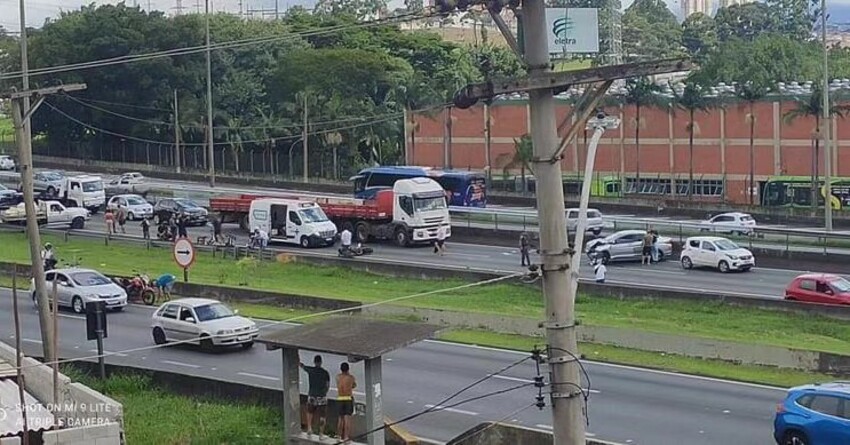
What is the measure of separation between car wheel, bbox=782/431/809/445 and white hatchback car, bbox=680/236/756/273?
24.4 metres

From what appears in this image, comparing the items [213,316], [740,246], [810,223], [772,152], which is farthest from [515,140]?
[213,316]

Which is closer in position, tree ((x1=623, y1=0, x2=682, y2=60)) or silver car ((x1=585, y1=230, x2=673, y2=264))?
silver car ((x1=585, y1=230, x2=673, y2=264))

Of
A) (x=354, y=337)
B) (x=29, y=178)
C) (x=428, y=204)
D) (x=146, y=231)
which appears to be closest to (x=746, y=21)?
(x=428, y=204)

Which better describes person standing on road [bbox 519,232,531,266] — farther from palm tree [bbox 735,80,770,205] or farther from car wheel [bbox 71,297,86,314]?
palm tree [bbox 735,80,770,205]

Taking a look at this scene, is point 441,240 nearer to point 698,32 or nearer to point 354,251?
point 354,251

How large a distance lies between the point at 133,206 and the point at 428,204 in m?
15.4

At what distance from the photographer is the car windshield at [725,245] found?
42625mm

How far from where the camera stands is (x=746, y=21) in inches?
6545

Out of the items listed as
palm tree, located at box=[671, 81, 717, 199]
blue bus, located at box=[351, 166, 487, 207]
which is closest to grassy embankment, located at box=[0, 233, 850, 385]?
blue bus, located at box=[351, 166, 487, 207]

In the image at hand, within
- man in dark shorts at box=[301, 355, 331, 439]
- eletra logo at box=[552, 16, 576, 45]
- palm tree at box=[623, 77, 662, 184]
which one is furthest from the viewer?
palm tree at box=[623, 77, 662, 184]

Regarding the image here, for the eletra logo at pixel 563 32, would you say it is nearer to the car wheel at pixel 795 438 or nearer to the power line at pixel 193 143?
the car wheel at pixel 795 438

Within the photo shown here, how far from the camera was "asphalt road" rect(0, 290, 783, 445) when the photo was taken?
20.7m

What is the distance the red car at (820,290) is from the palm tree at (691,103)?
3390cm

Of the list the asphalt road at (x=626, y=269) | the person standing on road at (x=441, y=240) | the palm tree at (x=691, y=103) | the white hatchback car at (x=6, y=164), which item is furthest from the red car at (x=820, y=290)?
the white hatchback car at (x=6, y=164)
